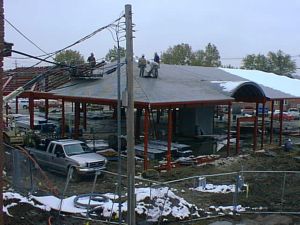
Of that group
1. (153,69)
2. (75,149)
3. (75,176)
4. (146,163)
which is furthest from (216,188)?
(153,69)

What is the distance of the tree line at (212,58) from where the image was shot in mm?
118213

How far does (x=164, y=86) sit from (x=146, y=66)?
2.82 meters

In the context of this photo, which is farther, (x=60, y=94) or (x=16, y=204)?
(x=60, y=94)

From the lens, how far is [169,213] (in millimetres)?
14055

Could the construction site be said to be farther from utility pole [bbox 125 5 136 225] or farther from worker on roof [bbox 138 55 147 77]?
worker on roof [bbox 138 55 147 77]

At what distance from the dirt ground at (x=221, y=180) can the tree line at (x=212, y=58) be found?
88.6 metres

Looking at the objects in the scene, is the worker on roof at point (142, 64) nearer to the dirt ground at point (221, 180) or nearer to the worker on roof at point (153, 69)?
the worker on roof at point (153, 69)

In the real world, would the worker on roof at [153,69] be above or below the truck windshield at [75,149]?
above

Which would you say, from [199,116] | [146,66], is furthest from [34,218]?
[199,116]

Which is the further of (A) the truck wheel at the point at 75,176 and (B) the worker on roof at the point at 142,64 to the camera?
A: (B) the worker on roof at the point at 142,64

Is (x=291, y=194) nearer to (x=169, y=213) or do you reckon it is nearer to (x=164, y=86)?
(x=169, y=213)

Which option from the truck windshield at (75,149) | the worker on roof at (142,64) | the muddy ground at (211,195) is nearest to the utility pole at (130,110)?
the muddy ground at (211,195)

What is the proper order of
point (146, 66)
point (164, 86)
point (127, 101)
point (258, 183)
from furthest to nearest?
point (146, 66)
point (164, 86)
point (258, 183)
point (127, 101)

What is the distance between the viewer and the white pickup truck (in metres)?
19.8
